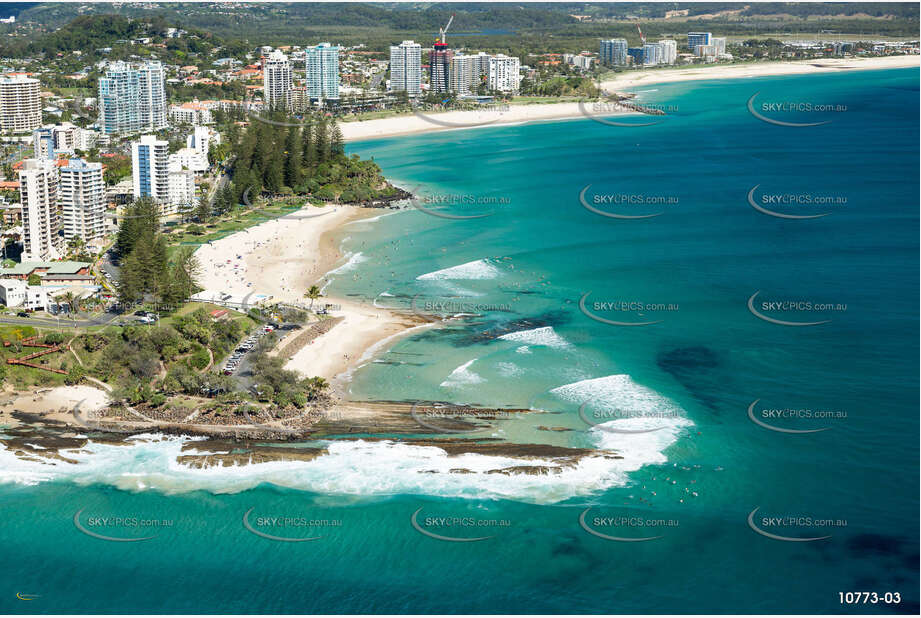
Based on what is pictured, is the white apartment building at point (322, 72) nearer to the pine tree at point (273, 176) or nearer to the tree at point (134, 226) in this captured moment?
the pine tree at point (273, 176)

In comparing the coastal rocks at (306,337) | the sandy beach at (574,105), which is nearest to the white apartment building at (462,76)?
the sandy beach at (574,105)

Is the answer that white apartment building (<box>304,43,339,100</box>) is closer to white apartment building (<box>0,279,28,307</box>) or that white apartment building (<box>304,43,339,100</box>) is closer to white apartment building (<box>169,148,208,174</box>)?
white apartment building (<box>169,148,208,174</box>)

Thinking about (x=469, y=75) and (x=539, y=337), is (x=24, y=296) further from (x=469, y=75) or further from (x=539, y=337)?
(x=469, y=75)

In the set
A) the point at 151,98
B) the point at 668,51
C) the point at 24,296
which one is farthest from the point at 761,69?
the point at 24,296

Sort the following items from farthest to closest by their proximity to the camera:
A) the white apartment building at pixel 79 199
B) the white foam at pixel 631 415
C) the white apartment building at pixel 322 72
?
the white apartment building at pixel 322 72 < the white apartment building at pixel 79 199 < the white foam at pixel 631 415

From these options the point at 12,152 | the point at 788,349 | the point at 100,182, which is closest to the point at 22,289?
the point at 100,182

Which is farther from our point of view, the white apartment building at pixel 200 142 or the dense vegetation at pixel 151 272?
the white apartment building at pixel 200 142
